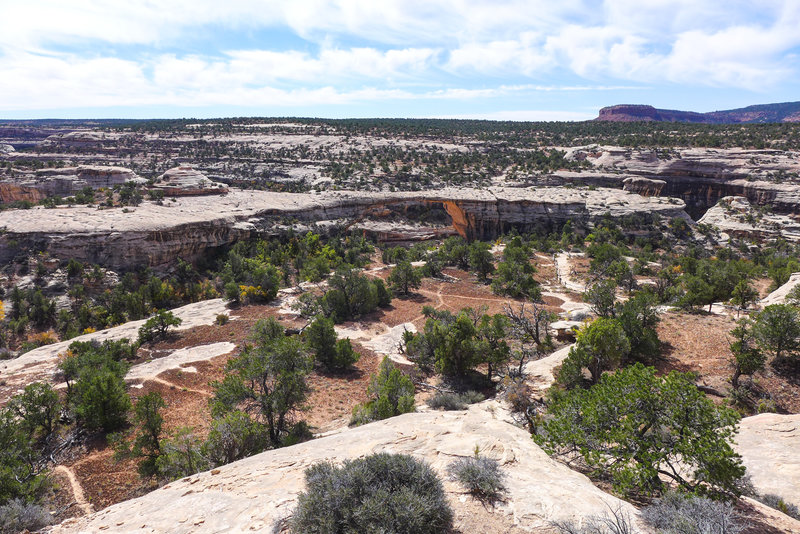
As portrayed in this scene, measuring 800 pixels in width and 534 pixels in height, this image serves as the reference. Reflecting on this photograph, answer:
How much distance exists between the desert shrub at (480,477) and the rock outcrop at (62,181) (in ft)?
203

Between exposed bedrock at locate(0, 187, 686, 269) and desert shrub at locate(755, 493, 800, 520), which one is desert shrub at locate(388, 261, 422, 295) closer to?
exposed bedrock at locate(0, 187, 686, 269)

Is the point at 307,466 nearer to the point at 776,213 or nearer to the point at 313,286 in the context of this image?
the point at 313,286

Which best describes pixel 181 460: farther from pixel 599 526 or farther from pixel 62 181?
pixel 62 181

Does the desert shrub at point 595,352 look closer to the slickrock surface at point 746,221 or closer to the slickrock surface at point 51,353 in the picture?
the slickrock surface at point 51,353

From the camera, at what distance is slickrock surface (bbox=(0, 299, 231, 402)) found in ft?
52.1

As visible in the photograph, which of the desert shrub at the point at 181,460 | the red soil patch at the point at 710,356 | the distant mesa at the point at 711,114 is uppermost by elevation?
the distant mesa at the point at 711,114

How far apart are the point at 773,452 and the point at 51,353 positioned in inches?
1105

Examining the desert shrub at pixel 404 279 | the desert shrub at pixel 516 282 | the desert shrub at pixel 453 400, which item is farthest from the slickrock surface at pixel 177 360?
the desert shrub at pixel 516 282

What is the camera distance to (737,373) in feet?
39.0

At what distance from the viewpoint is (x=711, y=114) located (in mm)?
189125

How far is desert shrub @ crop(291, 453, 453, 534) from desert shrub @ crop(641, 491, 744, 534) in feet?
9.01

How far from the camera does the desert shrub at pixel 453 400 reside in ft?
40.0

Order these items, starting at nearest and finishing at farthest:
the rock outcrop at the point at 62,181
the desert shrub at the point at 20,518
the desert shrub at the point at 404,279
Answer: the desert shrub at the point at 20,518 < the desert shrub at the point at 404,279 < the rock outcrop at the point at 62,181

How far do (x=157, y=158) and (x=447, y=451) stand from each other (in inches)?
3074
